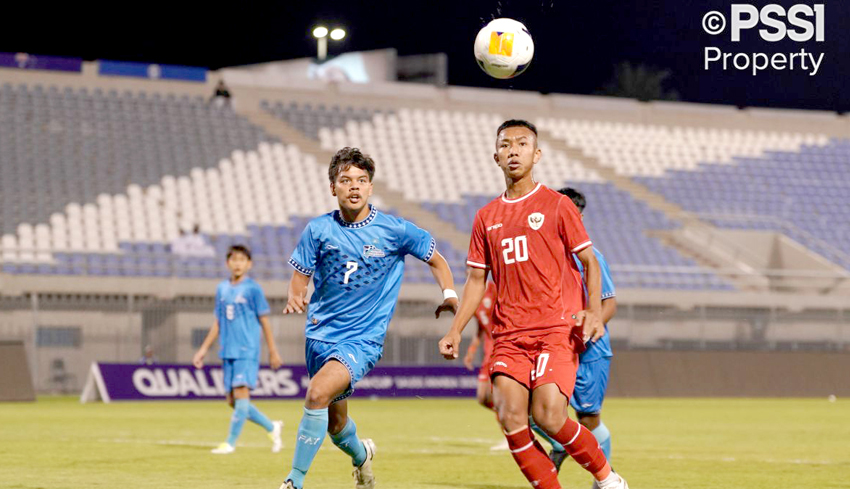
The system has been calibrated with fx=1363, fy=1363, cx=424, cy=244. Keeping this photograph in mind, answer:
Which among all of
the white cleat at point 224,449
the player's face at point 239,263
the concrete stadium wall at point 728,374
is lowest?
the concrete stadium wall at point 728,374

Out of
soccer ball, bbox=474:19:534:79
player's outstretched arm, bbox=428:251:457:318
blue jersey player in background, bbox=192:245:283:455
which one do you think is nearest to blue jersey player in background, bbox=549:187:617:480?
player's outstretched arm, bbox=428:251:457:318

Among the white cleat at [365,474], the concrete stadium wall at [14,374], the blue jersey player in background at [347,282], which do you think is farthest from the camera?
the concrete stadium wall at [14,374]

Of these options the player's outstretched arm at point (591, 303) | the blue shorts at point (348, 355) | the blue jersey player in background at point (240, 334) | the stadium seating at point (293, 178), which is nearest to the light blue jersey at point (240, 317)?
the blue jersey player in background at point (240, 334)

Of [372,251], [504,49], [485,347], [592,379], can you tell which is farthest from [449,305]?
[485,347]

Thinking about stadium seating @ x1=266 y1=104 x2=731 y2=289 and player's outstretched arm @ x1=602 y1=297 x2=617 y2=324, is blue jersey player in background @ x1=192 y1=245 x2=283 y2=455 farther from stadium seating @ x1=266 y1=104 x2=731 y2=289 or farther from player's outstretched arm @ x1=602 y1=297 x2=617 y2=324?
stadium seating @ x1=266 y1=104 x2=731 y2=289

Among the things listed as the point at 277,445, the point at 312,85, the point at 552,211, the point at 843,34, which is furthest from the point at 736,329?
the point at 552,211

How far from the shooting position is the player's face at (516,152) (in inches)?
333

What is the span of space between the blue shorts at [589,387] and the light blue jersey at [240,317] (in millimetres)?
5763

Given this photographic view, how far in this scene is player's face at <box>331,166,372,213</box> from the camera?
9.56 meters

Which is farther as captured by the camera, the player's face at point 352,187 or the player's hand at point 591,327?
the player's face at point 352,187

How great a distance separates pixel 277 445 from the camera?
15.7m

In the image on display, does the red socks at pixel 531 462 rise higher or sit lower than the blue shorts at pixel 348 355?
lower

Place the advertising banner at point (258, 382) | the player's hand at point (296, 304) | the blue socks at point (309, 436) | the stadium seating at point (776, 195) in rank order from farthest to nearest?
1. the stadium seating at point (776, 195)
2. the advertising banner at point (258, 382)
3. the blue socks at point (309, 436)
4. the player's hand at point (296, 304)

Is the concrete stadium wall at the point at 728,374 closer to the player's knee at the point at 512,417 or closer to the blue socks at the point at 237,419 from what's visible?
the blue socks at the point at 237,419
